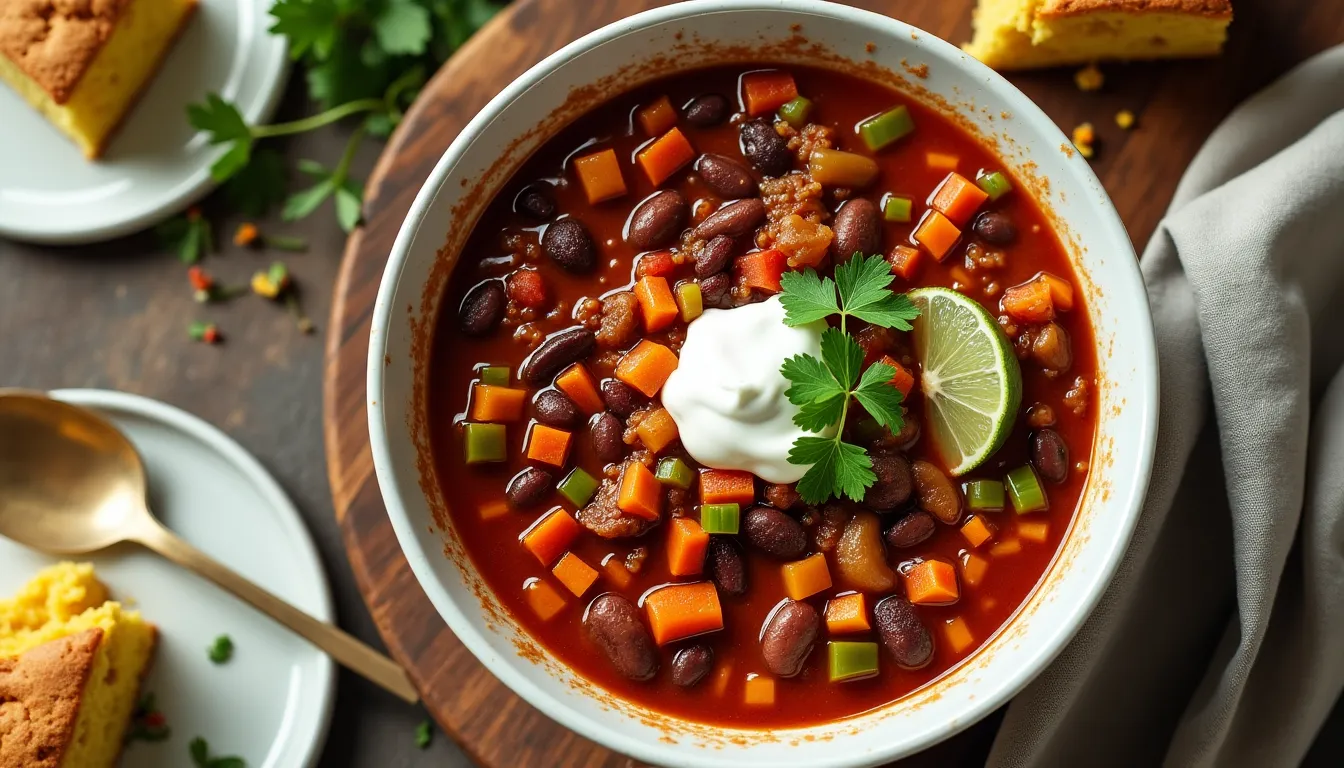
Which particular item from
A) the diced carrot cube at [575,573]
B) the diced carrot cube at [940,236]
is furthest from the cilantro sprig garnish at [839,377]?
the diced carrot cube at [575,573]

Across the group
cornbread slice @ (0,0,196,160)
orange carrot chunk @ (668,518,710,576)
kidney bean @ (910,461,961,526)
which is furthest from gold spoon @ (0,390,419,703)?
kidney bean @ (910,461,961,526)

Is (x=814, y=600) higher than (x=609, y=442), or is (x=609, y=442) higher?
(x=609, y=442)

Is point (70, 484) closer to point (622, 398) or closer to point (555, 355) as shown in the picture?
point (555, 355)

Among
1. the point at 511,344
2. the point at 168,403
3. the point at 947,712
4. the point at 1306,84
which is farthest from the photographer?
the point at 168,403

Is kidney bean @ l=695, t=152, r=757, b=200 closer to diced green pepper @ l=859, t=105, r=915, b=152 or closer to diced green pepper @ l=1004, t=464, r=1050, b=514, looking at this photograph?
diced green pepper @ l=859, t=105, r=915, b=152

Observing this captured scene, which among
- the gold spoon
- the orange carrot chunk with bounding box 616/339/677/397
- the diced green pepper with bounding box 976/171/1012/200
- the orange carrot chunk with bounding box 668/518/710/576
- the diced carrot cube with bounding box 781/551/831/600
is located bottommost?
the gold spoon

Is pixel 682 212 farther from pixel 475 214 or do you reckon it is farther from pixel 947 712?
pixel 947 712

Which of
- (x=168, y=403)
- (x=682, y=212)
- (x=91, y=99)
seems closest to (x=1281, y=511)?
(x=682, y=212)
